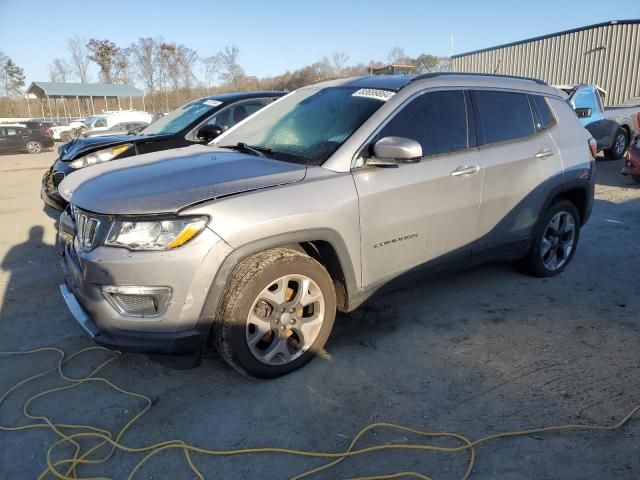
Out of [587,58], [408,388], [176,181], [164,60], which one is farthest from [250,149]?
[164,60]

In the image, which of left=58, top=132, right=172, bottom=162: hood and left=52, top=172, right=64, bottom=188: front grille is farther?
left=58, top=132, right=172, bottom=162: hood

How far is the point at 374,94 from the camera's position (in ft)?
11.4

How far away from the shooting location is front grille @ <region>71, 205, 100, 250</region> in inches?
106

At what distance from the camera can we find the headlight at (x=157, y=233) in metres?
2.52

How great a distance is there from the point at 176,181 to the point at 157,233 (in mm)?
411

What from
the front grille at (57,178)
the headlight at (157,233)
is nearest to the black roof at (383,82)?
the headlight at (157,233)

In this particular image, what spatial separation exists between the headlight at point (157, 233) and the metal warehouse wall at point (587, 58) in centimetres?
2240

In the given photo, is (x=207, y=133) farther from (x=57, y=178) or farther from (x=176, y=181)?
(x=176, y=181)

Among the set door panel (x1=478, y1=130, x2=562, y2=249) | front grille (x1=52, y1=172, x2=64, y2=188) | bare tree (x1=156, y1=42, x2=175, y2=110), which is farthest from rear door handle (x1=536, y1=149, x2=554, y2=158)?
bare tree (x1=156, y1=42, x2=175, y2=110)

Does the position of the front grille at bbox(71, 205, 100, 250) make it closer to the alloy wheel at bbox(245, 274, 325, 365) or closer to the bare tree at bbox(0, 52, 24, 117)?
the alloy wheel at bbox(245, 274, 325, 365)

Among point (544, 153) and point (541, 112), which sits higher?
point (541, 112)

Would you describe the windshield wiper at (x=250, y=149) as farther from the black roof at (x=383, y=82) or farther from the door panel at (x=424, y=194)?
the black roof at (x=383, y=82)

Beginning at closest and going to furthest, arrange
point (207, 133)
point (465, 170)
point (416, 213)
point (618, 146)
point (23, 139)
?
point (416, 213)
point (465, 170)
point (207, 133)
point (618, 146)
point (23, 139)

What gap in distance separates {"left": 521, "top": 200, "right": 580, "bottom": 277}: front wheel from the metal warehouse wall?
62.0ft
